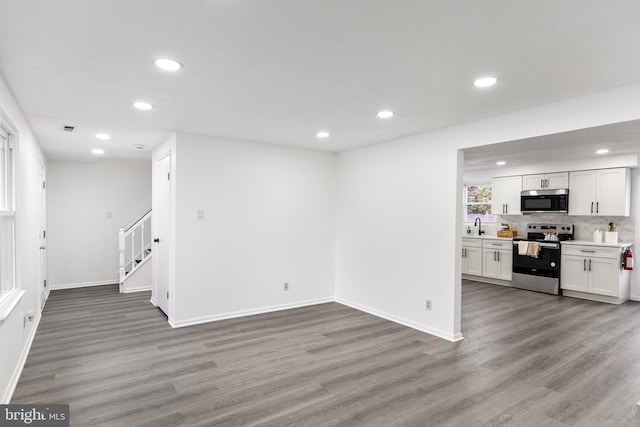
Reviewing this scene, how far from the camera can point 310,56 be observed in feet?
7.41

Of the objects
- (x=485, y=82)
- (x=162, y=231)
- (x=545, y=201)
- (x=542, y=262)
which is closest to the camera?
(x=485, y=82)

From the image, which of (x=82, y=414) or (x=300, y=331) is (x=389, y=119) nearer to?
(x=300, y=331)

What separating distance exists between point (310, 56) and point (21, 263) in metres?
3.06

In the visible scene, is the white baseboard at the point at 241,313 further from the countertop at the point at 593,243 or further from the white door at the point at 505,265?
the countertop at the point at 593,243

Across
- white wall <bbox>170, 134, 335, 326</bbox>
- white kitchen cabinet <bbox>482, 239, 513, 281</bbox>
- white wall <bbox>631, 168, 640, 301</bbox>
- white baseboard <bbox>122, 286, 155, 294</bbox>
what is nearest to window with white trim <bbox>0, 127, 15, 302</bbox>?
white wall <bbox>170, 134, 335, 326</bbox>

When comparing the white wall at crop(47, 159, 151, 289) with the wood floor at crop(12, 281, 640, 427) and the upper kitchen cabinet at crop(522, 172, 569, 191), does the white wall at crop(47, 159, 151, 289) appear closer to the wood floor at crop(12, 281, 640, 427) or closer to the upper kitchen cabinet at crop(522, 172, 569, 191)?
the wood floor at crop(12, 281, 640, 427)

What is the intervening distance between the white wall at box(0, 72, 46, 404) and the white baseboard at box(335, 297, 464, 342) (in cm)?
376

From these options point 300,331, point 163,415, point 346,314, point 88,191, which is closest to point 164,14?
point 163,415

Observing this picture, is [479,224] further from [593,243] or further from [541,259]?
[593,243]

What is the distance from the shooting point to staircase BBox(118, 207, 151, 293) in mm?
6324

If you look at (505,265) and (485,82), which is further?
(505,265)

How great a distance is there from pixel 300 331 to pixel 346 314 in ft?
3.08

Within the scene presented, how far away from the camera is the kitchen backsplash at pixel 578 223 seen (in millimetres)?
6105

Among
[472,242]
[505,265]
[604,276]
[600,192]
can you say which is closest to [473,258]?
[472,242]
